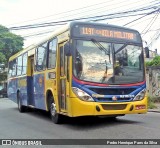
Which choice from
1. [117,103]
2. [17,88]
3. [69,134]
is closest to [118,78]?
[117,103]

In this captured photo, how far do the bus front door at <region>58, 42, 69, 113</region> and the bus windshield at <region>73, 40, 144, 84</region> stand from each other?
51 centimetres

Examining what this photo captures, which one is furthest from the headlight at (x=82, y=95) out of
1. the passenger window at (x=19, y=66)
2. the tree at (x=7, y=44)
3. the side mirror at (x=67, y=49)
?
the tree at (x=7, y=44)

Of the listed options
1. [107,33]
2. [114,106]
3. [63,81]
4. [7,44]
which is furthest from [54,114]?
[7,44]

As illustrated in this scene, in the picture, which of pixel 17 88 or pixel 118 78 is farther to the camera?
pixel 17 88

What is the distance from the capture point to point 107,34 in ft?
35.3

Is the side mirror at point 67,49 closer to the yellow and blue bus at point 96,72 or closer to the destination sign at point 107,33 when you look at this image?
the yellow and blue bus at point 96,72

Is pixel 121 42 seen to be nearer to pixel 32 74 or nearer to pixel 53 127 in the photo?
pixel 53 127

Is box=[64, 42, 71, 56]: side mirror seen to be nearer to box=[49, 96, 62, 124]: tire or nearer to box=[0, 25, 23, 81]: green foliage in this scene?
box=[49, 96, 62, 124]: tire

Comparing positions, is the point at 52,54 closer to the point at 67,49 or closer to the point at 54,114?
the point at 67,49

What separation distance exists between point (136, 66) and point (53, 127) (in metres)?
3.17

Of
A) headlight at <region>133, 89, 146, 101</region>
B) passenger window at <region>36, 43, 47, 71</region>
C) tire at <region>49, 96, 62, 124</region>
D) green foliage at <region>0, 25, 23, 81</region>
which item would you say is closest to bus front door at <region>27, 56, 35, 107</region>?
passenger window at <region>36, 43, 47, 71</region>

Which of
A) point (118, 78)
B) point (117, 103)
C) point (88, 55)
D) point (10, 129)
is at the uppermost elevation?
point (88, 55)

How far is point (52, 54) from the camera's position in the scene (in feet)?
39.1

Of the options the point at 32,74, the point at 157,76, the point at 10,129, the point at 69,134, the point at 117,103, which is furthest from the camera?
the point at 157,76
